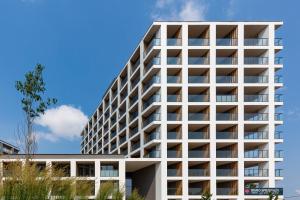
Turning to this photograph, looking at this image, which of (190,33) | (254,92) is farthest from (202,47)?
(254,92)

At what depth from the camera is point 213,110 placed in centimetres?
5738

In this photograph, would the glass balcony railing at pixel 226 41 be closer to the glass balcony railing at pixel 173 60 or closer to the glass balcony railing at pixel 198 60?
the glass balcony railing at pixel 198 60

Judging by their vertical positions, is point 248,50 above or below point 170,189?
above

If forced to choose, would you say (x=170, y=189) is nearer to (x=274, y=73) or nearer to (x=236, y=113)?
(x=236, y=113)

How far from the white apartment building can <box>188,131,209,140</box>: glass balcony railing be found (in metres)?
0.17

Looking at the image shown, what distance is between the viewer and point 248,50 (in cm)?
5950

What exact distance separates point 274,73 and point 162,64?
1909 centimetres

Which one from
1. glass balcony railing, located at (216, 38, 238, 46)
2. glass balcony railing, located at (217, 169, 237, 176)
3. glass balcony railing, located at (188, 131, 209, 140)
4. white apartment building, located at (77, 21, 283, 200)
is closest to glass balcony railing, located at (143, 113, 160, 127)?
white apartment building, located at (77, 21, 283, 200)

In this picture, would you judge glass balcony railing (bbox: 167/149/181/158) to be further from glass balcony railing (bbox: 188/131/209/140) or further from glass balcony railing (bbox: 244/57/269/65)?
glass balcony railing (bbox: 244/57/269/65)

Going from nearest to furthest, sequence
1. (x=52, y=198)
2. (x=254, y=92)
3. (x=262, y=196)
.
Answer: (x=52, y=198), (x=262, y=196), (x=254, y=92)

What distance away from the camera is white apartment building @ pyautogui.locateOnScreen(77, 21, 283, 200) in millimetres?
56844

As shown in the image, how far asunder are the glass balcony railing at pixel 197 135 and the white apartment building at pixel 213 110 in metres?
0.17

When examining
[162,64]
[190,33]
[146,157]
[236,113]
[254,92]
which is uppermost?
[190,33]

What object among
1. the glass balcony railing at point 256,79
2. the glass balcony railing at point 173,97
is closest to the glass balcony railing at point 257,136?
the glass balcony railing at point 256,79
